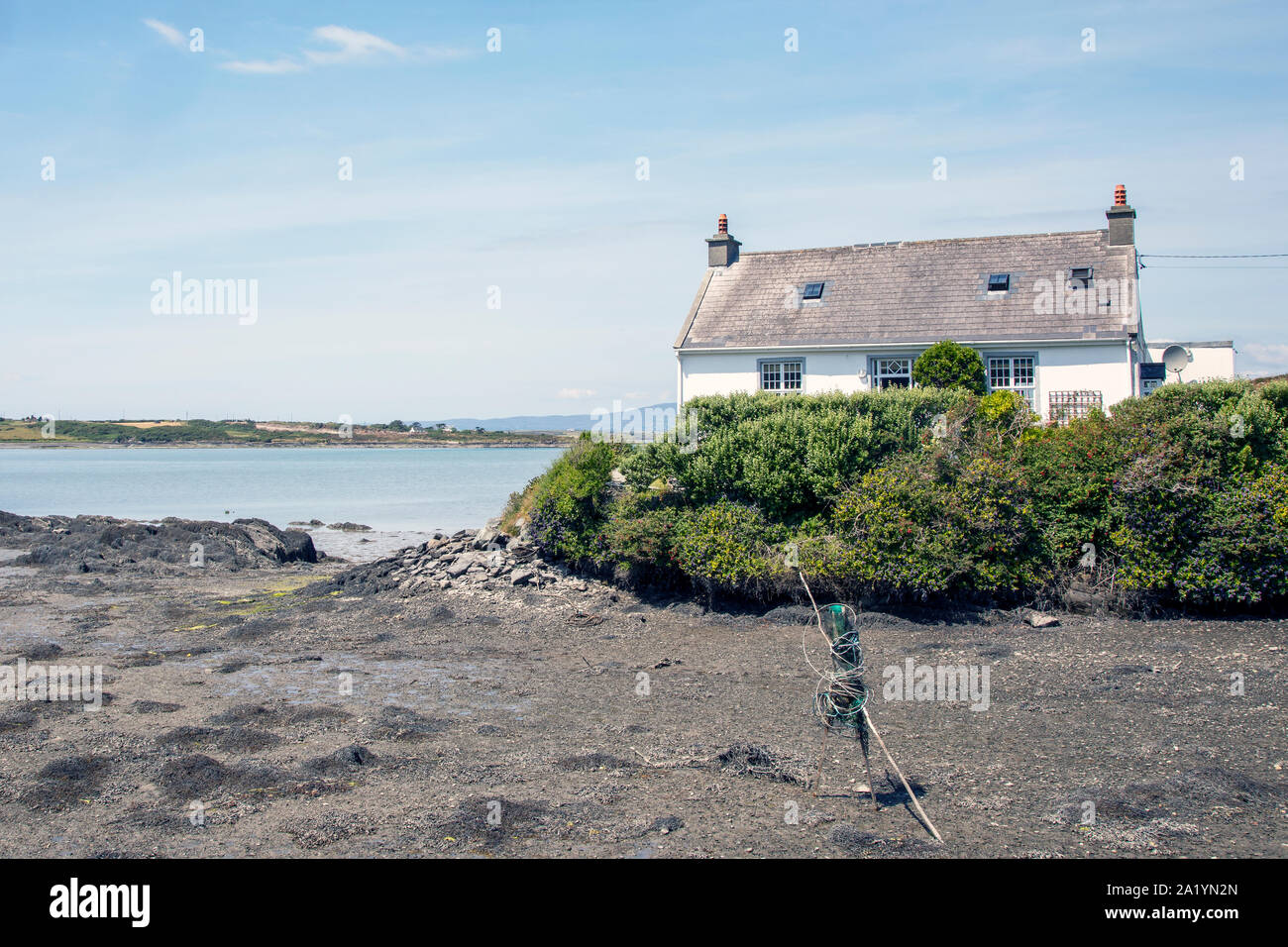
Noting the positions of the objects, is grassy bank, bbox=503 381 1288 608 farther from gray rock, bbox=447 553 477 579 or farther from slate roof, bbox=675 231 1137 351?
slate roof, bbox=675 231 1137 351

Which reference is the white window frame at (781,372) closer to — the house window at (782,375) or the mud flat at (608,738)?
the house window at (782,375)

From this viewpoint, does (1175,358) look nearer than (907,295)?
Yes

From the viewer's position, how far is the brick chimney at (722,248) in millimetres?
32375

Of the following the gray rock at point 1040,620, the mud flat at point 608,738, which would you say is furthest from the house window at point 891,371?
the gray rock at point 1040,620

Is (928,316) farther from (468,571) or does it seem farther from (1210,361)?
(468,571)

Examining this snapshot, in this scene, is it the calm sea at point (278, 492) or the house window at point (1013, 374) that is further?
the calm sea at point (278, 492)

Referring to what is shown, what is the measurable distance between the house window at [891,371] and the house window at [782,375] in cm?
212

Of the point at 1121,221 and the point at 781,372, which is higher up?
the point at 1121,221

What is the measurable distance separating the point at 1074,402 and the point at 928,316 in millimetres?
4821

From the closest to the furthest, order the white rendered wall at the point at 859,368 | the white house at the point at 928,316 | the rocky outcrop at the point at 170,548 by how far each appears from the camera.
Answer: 1. the white rendered wall at the point at 859,368
2. the white house at the point at 928,316
3. the rocky outcrop at the point at 170,548

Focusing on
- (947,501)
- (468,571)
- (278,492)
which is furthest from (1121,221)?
(278,492)

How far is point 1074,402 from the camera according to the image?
2528 centimetres

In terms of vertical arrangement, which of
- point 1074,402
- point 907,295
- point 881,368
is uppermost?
point 907,295

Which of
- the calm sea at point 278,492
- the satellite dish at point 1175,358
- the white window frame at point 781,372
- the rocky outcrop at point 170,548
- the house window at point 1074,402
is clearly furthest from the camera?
the calm sea at point 278,492
